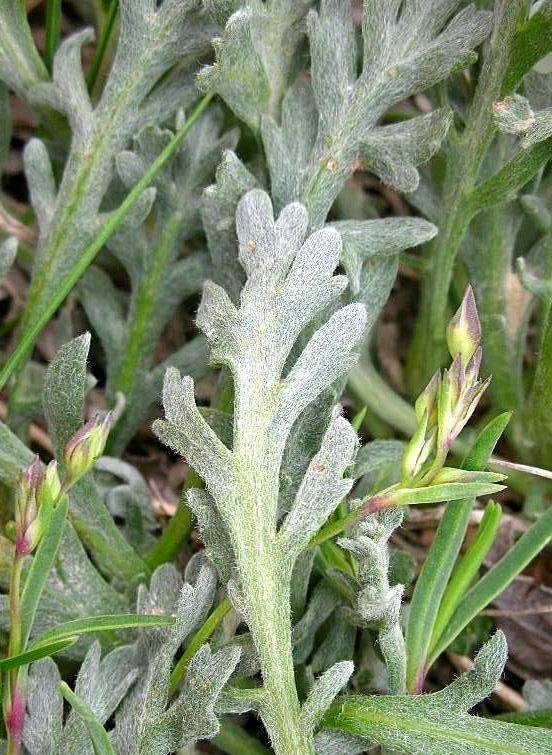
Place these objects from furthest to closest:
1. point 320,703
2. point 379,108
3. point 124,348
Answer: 1. point 124,348
2. point 379,108
3. point 320,703

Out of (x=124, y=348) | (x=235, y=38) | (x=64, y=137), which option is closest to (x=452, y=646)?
(x=124, y=348)

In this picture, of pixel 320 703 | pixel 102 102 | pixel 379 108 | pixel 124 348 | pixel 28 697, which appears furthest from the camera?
pixel 124 348

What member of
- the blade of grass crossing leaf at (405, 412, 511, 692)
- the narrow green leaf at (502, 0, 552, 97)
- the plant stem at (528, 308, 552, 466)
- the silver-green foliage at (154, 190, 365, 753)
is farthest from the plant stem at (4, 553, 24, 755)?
the narrow green leaf at (502, 0, 552, 97)

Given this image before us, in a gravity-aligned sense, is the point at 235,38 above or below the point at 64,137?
above

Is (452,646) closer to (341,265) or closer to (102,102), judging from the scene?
(341,265)

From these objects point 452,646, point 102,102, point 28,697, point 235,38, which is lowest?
point 28,697

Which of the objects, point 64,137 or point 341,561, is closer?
A: point 341,561

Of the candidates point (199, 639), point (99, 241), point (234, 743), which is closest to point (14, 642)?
point (199, 639)
